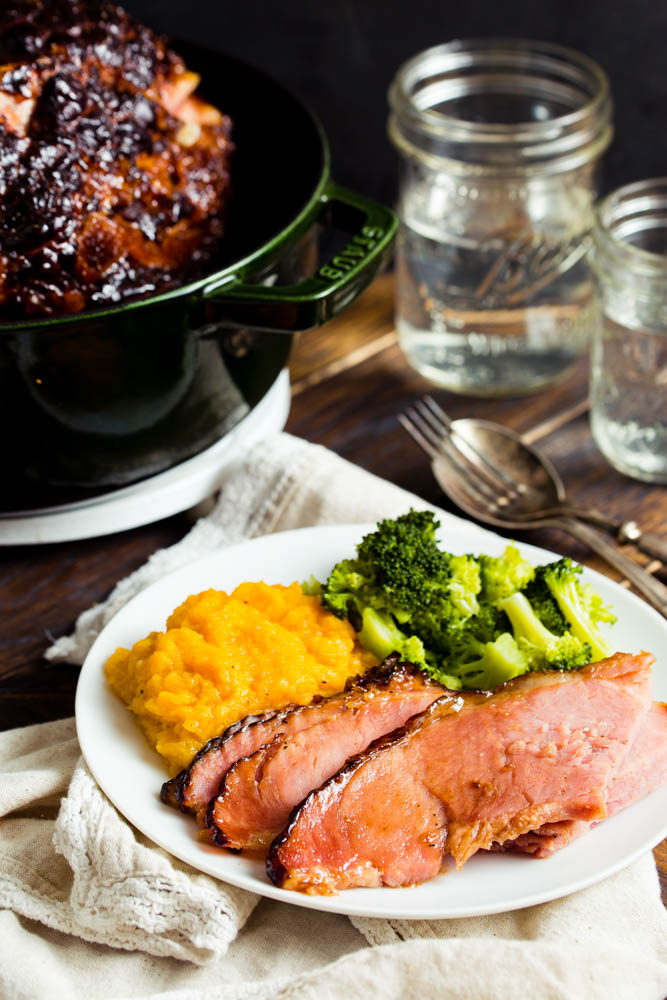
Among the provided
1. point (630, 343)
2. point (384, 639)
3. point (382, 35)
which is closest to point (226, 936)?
point (384, 639)

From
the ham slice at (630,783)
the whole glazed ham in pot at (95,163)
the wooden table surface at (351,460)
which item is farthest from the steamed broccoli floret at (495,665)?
the whole glazed ham in pot at (95,163)

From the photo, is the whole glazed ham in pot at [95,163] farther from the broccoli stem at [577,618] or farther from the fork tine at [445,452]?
the broccoli stem at [577,618]

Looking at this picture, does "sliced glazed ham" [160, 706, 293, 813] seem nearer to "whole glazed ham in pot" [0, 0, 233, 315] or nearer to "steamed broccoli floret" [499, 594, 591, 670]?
"steamed broccoli floret" [499, 594, 591, 670]

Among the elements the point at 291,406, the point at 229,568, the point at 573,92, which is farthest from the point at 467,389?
the point at 229,568

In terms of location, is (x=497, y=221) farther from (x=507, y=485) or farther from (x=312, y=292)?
(x=312, y=292)

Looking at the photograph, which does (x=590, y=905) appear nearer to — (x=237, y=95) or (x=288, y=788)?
(x=288, y=788)
